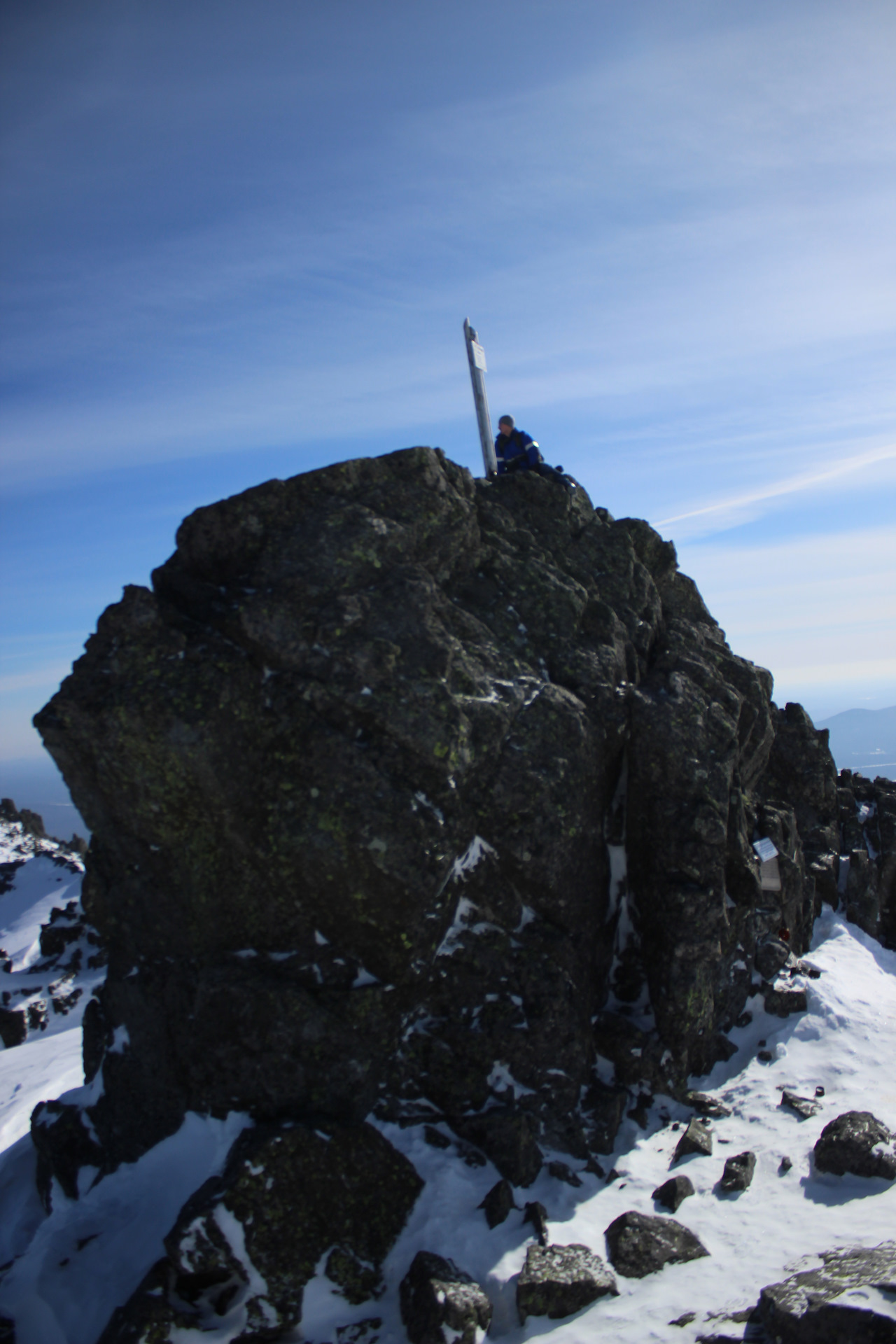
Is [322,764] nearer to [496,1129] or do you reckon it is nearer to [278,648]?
[278,648]

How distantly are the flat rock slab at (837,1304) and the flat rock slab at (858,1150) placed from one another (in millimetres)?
2759

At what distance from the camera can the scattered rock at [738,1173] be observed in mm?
13812

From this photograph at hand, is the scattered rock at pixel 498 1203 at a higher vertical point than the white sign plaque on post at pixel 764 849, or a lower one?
lower

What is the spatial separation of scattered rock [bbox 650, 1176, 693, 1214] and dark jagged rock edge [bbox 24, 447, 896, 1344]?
58.3 inches

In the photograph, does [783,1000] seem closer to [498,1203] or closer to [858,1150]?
[858,1150]

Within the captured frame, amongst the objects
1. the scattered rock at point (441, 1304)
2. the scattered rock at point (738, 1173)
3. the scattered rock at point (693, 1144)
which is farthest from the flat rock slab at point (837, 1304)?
the scattered rock at point (441, 1304)

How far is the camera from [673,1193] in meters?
13.5

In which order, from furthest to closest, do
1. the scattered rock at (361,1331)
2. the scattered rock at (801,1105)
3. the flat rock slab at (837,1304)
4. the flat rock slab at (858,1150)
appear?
the scattered rock at (801,1105) < the flat rock slab at (858,1150) < the scattered rock at (361,1331) < the flat rock slab at (837,1304)

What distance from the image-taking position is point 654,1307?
37.1 ft

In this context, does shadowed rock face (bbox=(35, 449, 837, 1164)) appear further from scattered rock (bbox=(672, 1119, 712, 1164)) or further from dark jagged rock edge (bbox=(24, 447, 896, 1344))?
scattered rock (bbox=(672, 1119, 712, 1164))

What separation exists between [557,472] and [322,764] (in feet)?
41.3

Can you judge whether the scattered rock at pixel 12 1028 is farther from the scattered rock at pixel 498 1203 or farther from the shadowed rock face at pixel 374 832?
the scattered rock at pixel 498 1203

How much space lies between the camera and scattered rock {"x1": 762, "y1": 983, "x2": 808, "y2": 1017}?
19484 millimetres

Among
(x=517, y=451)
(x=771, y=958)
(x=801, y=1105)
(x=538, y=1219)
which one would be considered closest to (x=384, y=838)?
(x=538, y=1219)
